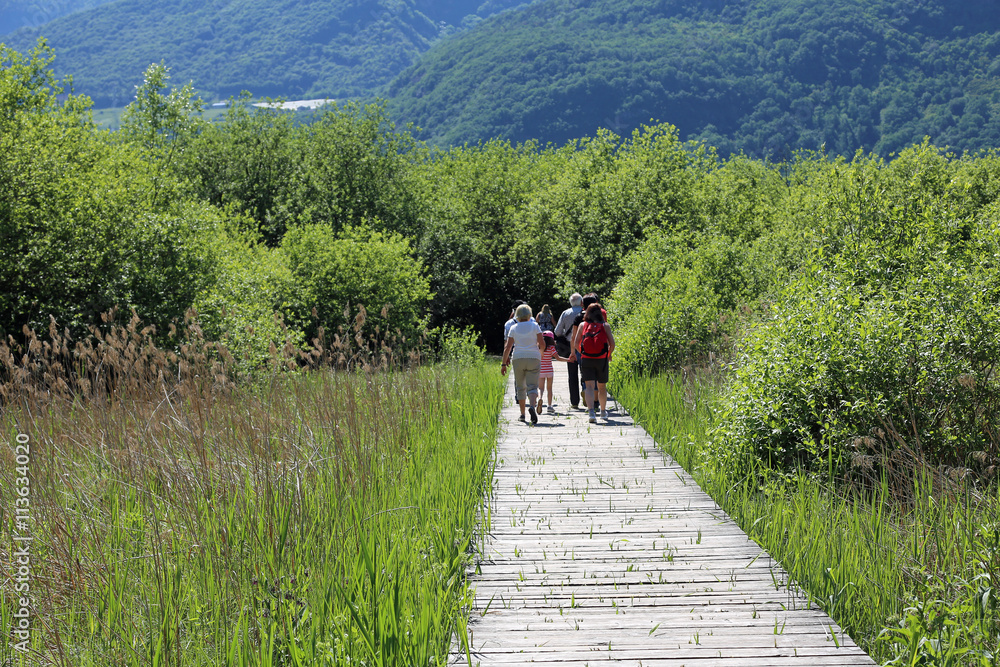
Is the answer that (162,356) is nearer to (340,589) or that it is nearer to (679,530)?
(340,589)

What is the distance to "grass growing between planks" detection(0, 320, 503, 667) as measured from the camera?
3.19m

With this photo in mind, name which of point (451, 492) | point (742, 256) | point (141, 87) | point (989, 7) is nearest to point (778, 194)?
point (742, 256)

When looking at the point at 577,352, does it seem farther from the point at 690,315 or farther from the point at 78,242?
the point at 78,242

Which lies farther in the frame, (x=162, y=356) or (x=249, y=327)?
(x=249, y=327)

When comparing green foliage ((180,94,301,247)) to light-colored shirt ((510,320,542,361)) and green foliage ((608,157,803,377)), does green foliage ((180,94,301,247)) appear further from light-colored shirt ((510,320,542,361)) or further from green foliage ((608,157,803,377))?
light-colored shirt ((510,320,542,361))

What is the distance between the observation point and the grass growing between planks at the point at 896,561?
10.7 feet

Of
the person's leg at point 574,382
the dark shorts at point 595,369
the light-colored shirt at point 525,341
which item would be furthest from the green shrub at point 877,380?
the person's leg at point 574,382

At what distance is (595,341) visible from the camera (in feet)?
33.7

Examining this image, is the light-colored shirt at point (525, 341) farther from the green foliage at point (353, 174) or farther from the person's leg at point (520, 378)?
the green foliage at point (353, 174)

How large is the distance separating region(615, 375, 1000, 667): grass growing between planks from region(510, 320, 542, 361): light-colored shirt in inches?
181

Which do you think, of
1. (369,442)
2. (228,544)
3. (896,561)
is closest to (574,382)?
(369,442)

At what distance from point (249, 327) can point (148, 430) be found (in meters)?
1.99

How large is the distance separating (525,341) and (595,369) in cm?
110

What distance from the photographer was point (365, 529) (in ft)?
13.3
